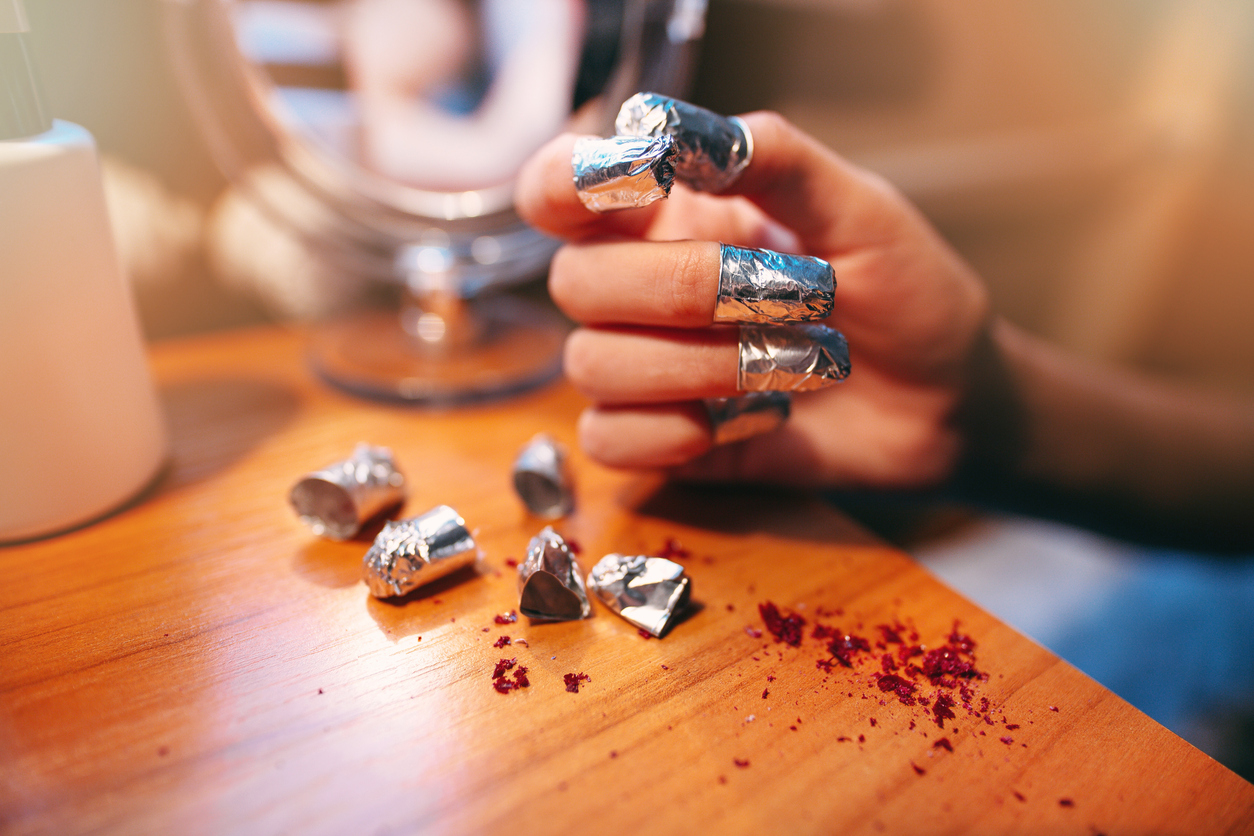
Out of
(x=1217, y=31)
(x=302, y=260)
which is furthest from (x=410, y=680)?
(x=1217, y=31)

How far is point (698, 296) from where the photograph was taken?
1.37 feet

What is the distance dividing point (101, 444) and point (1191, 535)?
110 centimetres

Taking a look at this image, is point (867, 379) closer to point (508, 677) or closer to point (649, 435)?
point (649, 435)

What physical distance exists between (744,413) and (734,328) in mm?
65

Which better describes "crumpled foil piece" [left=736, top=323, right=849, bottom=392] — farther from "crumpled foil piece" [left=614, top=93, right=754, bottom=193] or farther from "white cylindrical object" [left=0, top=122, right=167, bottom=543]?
"white cylindrical object" [left=0, top=122, right=167, bottom=543]

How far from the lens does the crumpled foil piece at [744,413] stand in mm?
476

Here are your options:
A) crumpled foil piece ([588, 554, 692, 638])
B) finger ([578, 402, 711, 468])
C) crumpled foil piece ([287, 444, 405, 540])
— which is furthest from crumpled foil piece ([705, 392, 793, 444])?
crumpled foil piece ([287, 444, 405, 540])

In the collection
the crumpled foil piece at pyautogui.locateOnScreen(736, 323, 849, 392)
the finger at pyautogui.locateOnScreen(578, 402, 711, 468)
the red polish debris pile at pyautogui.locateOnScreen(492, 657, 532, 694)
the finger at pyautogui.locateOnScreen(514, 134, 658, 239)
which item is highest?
the finger at pyautogui.locateOnScreen(514, 134, 658, 239)

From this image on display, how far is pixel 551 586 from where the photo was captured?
0.39 metres

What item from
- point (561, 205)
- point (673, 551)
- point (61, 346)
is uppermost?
point (561, 205)

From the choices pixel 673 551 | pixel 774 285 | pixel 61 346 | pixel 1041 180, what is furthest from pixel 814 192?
pixel 1041 180

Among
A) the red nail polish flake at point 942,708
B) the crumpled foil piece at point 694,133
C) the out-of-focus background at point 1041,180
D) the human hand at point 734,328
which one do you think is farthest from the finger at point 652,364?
the out-of-focus background at point 1041,180

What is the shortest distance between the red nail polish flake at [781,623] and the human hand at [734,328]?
0.12m

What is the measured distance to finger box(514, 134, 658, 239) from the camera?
17.2 inches
